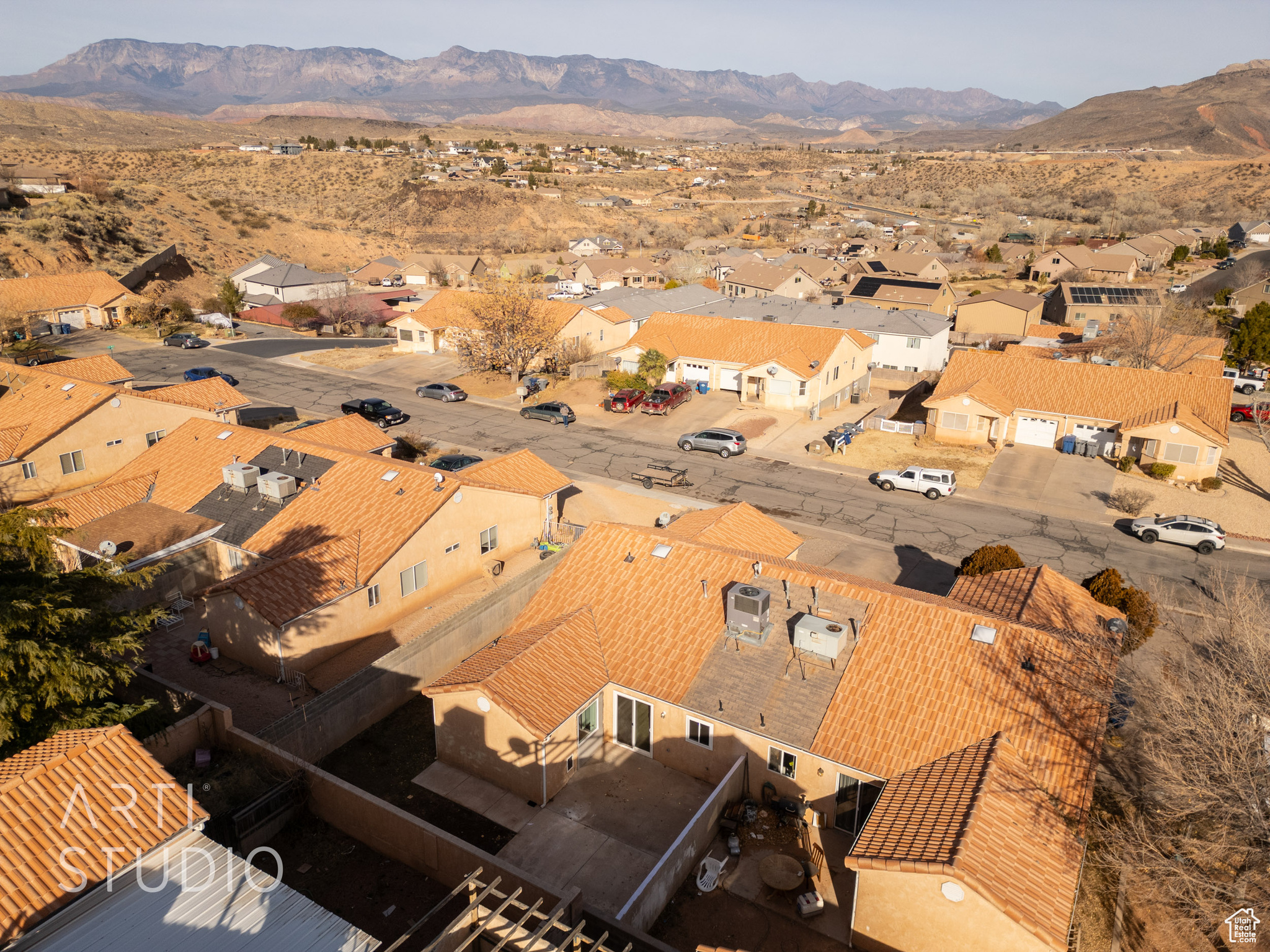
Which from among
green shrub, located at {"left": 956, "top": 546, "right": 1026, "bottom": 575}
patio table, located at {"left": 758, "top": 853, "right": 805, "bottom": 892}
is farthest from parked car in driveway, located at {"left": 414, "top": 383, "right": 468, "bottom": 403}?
patio table, located at {"left": 758, "top": 853, "right": 805, "bottom": 892}

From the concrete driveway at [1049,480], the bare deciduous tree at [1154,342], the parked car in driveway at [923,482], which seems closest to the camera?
the concrete driveway at [1049,480]

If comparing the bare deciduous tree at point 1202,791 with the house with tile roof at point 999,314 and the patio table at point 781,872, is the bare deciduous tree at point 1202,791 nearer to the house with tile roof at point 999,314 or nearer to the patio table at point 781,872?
the patio table at point 781,872

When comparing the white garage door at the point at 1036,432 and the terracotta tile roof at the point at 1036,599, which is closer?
the terracotta tile roof at the point at 1036,599

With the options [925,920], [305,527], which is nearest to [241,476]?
[305,527]

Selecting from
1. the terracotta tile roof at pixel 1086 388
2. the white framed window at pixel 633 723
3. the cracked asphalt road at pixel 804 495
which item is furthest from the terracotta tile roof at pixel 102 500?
the terracotta tile roof at pixel 1086 388

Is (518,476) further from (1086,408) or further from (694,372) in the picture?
(1086,408)

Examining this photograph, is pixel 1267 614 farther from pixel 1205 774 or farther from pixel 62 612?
pixel 62 612

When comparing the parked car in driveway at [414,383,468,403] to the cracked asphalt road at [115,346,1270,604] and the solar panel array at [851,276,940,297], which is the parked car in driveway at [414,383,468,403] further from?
the solar panel array at [851,276,940,297]
